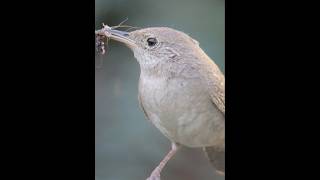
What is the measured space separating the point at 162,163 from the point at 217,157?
0.57 ft

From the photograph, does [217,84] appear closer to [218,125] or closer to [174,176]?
[218,125]

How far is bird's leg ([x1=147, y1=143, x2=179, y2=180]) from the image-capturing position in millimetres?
2717

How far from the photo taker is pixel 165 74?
8.79 feet

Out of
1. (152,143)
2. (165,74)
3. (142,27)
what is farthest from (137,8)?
(152,143)

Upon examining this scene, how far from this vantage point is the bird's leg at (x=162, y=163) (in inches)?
107

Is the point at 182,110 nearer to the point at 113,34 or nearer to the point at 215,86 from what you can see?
the point at 215,86

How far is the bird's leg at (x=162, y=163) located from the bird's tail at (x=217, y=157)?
0.31 ft

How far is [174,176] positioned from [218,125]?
214mm

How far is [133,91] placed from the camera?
272 centimetres

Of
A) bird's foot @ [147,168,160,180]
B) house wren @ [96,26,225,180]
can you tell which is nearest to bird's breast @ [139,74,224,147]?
house wren @ [96,26,225,180]

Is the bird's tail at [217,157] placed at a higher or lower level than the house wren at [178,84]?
lower

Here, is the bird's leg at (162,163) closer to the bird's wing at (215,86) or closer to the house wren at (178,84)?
the house wren at (178,84)

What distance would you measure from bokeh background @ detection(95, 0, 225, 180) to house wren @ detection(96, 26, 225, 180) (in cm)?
3

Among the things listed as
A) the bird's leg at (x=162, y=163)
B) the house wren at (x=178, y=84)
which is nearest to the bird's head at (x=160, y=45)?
the house wren at (x=178, y=84)
